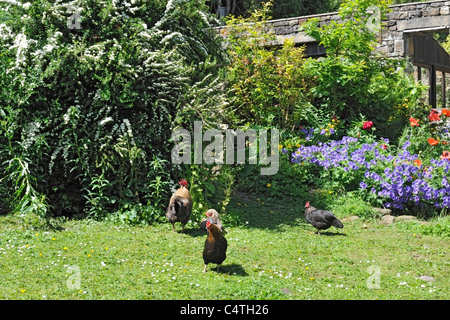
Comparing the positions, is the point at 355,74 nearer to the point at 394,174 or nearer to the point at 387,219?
the point at 394,174

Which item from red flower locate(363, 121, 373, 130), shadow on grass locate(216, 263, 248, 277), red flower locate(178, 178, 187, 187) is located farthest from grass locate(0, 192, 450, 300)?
red flower locate(363, 121, 373, 130)

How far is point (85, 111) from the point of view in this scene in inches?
285

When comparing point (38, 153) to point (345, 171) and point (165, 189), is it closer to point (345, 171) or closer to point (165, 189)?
point (165, 189)

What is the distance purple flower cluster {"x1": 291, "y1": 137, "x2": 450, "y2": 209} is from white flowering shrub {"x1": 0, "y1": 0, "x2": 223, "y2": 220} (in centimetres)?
267

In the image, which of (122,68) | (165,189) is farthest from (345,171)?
(122,68)

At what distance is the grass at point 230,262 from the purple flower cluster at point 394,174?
716 millimetres

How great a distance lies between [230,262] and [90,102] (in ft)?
9.83

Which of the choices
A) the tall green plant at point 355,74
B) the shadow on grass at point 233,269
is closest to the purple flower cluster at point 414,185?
the tall green plant at point 355,74

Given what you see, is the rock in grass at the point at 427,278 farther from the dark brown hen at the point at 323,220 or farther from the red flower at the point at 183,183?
the red flower at the point at 183,183

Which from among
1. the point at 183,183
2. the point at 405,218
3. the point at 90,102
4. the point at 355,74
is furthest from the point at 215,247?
the point at 355,74

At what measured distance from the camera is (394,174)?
8000 millimetres

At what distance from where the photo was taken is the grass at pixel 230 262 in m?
4.67

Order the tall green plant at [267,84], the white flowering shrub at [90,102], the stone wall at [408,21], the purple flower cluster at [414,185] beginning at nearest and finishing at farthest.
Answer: the white flowering shrub at [90,102] → the purple flower cluster at [414,185] → the tall green plant at [267,84] → the stone wall at [408,21]

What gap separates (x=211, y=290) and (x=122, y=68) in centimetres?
353
